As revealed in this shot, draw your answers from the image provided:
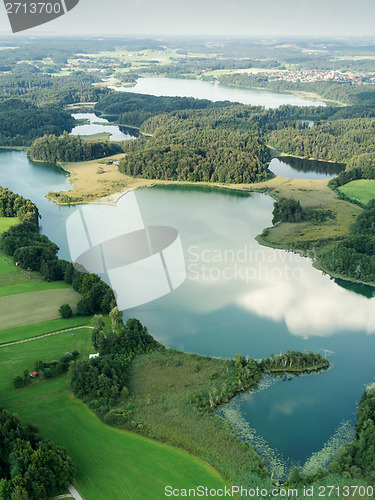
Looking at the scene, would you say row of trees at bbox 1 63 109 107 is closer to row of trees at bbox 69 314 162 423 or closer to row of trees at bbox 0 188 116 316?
row of trees at bbox 0 188 116 316

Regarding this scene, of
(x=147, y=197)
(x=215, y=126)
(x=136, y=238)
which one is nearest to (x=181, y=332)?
(x=136, y=238)

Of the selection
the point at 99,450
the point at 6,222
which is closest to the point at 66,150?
the point at 6,222

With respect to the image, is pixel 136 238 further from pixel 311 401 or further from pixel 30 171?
pixel 30 171

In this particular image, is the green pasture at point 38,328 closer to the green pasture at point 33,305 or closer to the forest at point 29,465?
the green pasture at point 33,305

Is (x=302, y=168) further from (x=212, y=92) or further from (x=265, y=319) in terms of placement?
(x=212, y=92)

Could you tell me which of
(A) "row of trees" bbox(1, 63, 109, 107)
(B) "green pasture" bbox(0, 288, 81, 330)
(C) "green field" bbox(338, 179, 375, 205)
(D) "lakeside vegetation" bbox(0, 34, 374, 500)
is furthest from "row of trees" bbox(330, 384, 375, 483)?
(A) "row of trees" bbox(1, 63, 109, 107)
